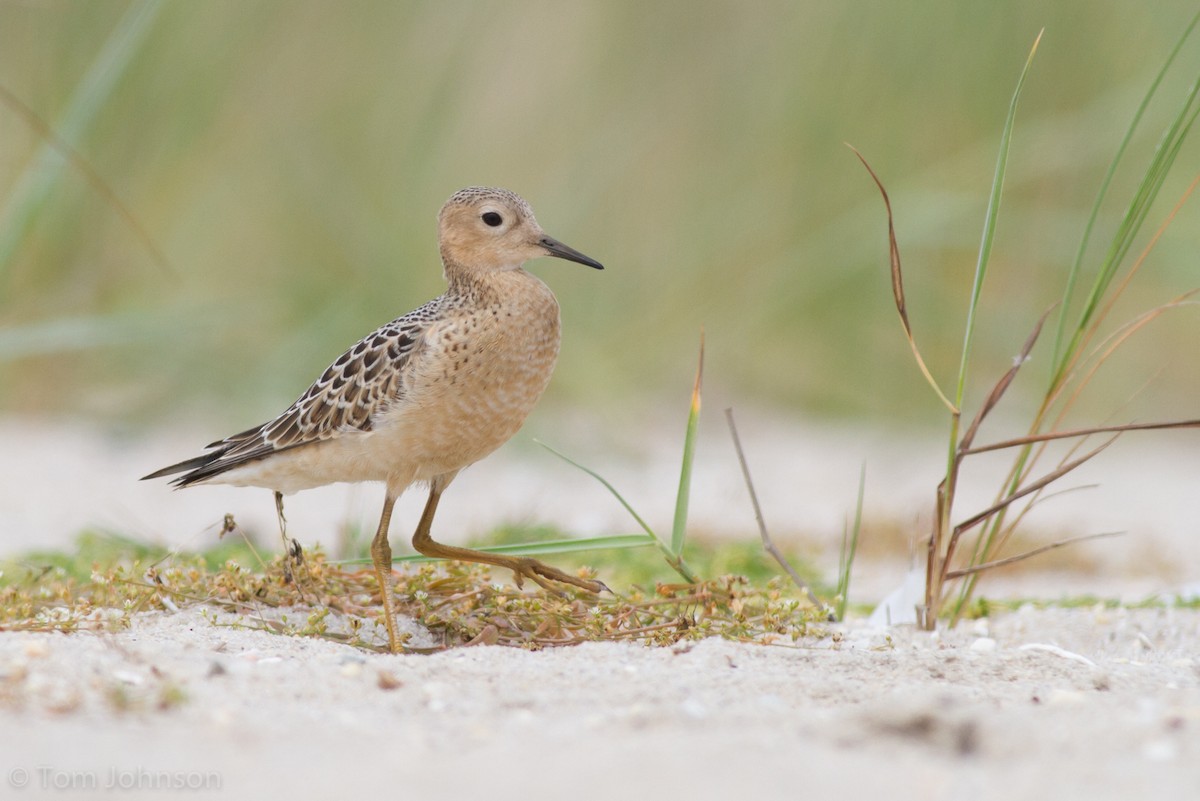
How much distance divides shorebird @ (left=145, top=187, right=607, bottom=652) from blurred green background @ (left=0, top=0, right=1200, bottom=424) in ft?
10.7

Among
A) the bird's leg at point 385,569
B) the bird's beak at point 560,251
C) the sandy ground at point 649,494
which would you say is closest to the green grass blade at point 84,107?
the sandy ground at point 649,494

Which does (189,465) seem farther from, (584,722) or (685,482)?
(584,722)

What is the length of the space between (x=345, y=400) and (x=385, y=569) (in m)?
0.56

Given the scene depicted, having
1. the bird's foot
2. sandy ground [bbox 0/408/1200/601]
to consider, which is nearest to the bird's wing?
the bird's foot

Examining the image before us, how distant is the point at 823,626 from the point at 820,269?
4613 millimetres

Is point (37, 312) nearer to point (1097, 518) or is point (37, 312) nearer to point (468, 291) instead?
point (468, 291)

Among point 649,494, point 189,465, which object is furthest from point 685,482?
point 649,494

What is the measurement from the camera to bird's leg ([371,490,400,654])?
396 centimetres

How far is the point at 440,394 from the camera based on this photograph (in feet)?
13.8

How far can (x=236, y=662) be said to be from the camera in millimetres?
3254

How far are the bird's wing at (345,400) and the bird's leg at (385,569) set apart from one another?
289 millimetres

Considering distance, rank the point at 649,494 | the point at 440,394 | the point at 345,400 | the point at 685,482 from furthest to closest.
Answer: the point at 649,494, the point at 345,400, the point at 440,394, the point at 685,482

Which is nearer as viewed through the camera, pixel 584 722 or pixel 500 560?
pixel 584 722

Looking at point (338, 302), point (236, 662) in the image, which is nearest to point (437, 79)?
point (338, 302)
